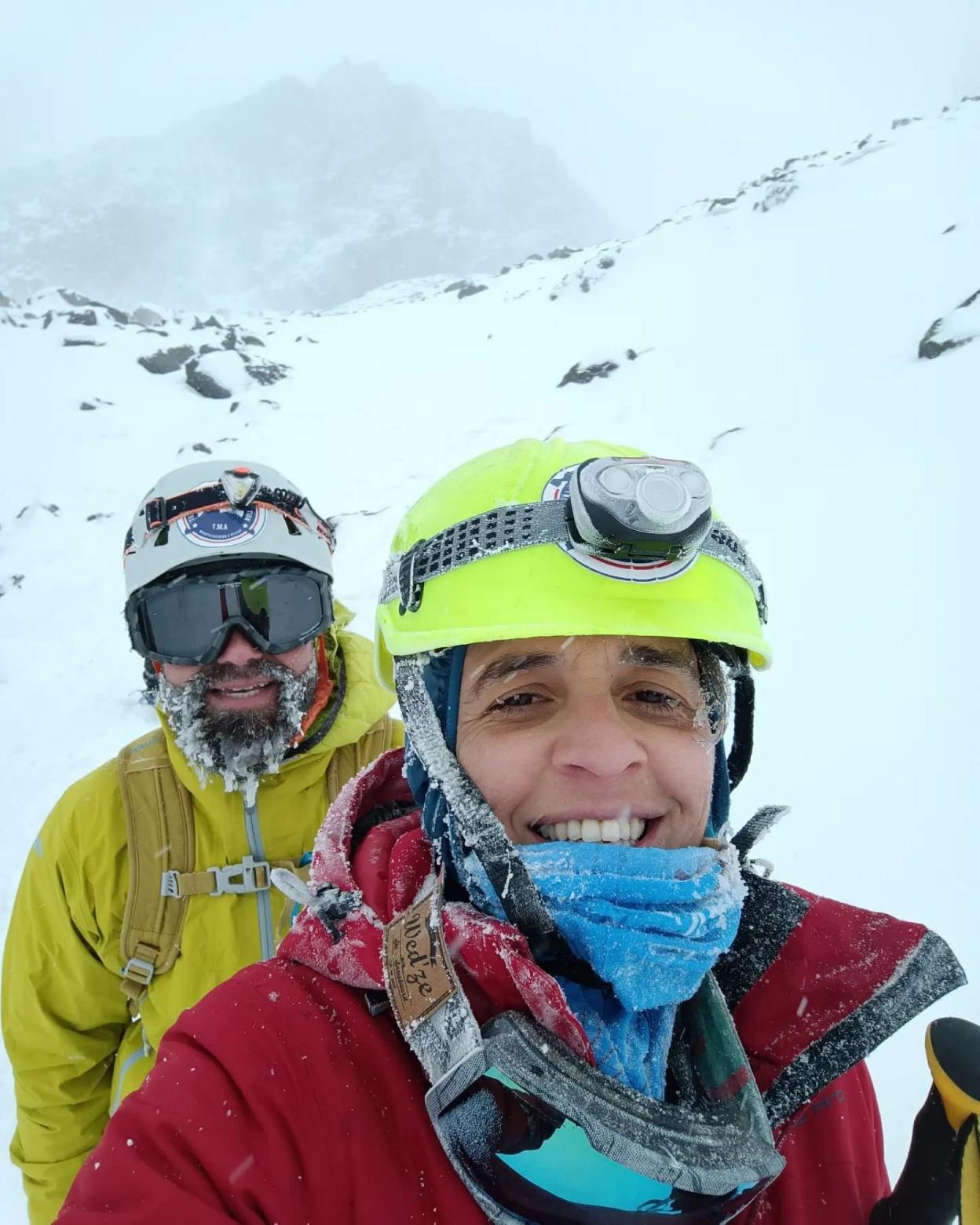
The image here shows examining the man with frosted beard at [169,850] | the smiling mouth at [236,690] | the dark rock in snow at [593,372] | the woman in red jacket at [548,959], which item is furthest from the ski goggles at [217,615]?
the dark rock in snow at [593,372]

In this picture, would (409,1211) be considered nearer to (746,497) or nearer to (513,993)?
(513,993)

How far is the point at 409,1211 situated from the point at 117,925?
1657 millimetres

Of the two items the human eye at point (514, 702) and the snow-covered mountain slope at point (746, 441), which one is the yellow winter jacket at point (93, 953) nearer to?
the human eye at point (514, 702)

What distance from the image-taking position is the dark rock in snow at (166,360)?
2320 centimetres

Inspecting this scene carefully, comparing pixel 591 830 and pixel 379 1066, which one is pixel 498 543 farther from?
pixel 379 1066

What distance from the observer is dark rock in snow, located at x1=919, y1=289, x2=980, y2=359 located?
1110cm

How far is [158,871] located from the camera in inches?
90.5

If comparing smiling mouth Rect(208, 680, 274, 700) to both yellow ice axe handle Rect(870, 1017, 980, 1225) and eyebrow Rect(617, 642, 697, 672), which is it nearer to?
eyebrow Rect(617, 642, 697, 672)

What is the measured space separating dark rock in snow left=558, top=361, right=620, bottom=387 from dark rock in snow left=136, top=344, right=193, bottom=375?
14250 millimetres

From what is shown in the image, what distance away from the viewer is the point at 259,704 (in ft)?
8.91

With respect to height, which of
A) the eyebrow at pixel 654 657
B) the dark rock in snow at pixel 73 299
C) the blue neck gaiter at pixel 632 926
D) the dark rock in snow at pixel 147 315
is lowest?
the blue neck gaiter at pixel 632 926

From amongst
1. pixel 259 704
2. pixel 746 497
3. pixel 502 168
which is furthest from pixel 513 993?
pixel 502 168

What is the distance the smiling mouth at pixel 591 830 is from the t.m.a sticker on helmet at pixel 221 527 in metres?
2.10

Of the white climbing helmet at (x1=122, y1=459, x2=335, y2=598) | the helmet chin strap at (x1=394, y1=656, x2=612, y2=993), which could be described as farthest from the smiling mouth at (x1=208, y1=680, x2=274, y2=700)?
the helmet chin strap at (x1=394, y1=656, x2=612, y2=993)
